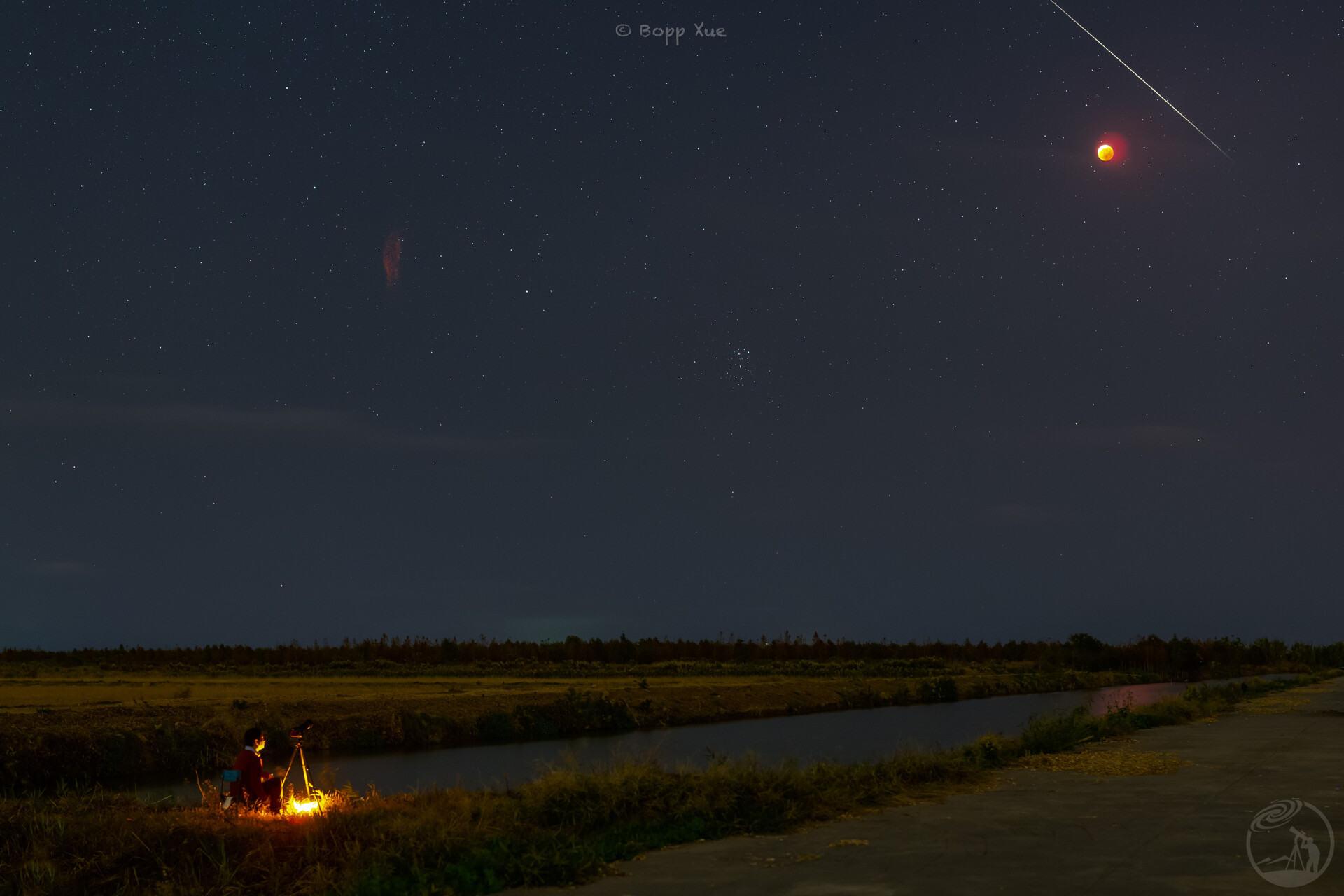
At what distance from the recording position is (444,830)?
34.8 feet

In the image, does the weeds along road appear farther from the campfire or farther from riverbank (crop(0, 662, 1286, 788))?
the campfire

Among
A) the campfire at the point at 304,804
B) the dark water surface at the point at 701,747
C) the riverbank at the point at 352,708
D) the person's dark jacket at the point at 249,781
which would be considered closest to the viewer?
the campfire at the point at 304,804

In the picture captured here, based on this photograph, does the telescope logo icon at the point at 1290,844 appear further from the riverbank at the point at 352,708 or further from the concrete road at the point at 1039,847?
the riverbank at the point at 352,708

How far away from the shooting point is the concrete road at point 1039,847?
8.76 m

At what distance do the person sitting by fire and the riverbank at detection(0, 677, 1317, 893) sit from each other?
1.07 ft

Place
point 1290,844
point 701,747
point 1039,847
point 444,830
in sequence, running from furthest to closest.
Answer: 1. point 701,747
2. point 444,830
3. point 1039,847
4. point 1290,844

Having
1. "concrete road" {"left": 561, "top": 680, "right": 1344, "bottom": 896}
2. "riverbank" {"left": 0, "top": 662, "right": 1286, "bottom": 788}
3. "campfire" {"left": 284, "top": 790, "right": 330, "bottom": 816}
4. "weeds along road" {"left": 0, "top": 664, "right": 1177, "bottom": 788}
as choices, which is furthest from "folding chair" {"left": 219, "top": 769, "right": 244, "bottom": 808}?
"weeds along road" {"left": 0, "top": 664, "right": 1177, "bottom": 788}

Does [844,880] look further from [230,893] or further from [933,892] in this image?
[230,893]

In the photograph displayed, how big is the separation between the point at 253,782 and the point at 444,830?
10.5ft

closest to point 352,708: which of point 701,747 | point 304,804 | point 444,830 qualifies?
point 701,747

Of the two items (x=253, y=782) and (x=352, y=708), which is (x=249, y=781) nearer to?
(x=253, y=782)

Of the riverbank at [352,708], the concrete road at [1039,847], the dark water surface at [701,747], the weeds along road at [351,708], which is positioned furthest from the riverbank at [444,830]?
the weeds along road at [351,708]

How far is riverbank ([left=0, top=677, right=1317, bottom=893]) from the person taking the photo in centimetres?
968

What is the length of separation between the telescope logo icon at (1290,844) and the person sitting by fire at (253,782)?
32.3ft
